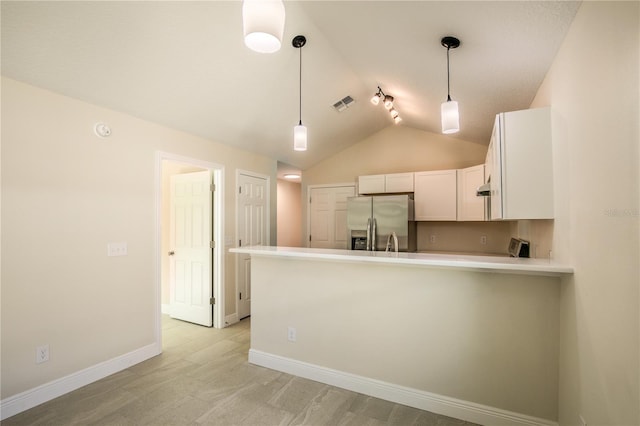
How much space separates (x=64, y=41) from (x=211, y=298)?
9.78ft

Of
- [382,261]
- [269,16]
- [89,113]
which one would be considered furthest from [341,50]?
[89,113]

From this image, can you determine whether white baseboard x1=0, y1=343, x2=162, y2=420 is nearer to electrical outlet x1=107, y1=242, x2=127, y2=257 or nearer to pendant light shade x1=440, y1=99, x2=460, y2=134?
electrical outlet x1=107, y1=242, x2=127, y2=257

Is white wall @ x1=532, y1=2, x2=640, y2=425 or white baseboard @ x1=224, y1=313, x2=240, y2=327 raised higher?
white wall @ x1=532, y1=2, x2=640, y2=425

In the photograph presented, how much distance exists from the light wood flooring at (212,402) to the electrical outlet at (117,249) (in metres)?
1.07

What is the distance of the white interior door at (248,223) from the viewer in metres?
4.18

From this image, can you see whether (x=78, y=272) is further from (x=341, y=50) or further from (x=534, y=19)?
(x=534, y=19)

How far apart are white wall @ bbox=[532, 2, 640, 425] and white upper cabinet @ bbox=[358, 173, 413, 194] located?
2716mm

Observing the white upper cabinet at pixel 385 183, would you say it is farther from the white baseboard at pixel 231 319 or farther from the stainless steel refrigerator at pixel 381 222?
the white baseboard at pixel 231 319

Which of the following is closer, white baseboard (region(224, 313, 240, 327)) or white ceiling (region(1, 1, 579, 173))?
white ceiling (region(1, 1, 579, 173))

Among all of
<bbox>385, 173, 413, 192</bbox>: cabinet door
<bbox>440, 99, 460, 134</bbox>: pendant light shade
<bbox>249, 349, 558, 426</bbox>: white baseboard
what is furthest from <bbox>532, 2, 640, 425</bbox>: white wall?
<bbox>385, 173, 413, 192</bbox>: cabinet door

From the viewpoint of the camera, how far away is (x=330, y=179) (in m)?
5.46

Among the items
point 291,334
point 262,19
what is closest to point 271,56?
point 262,19

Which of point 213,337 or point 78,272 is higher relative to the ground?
point 78,272

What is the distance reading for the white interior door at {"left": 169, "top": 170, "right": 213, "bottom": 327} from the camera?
3.91 meters
